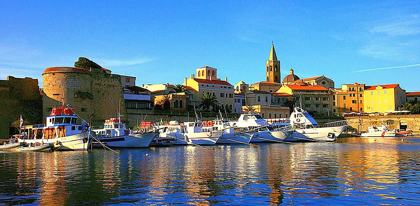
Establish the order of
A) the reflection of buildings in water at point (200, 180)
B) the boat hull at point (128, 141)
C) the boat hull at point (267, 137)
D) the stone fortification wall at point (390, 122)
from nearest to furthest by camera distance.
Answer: the reflection of buildings in water at point (200, 180), the boat hull at point (128, 141), the boat hull at point (267, 137), the stone fortification wall at point (390, 122)

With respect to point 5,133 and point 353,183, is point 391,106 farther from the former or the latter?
point 353,183

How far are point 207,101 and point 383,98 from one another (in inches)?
→ 1850

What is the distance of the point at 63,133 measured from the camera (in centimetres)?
3844

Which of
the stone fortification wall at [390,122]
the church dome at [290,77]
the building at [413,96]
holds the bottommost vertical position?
the stone fortification wall at [390,122]

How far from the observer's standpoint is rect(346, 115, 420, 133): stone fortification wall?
82250 mm

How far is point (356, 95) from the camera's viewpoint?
10469 cm

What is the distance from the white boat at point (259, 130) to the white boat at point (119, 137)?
14.0 meters

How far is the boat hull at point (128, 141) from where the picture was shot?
39844 mm

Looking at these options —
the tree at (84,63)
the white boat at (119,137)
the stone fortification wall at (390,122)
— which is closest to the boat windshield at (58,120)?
the white boat at (119,137)

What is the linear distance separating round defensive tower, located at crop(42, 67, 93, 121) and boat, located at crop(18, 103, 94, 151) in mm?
12418

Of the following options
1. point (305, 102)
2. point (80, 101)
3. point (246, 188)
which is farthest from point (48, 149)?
point (305, 102)

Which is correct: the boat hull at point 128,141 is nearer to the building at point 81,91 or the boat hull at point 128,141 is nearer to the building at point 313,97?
the building at point 81,91

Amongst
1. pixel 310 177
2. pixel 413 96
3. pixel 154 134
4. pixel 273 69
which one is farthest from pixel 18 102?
pixel 273 69

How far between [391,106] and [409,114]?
40.9 feet
